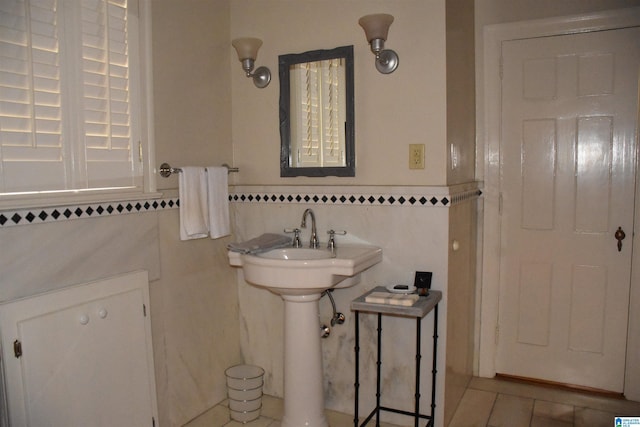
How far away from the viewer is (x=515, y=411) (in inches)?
103

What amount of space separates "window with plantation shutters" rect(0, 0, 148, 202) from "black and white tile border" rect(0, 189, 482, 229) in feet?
0.25

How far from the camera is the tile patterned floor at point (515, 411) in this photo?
98.7 inches

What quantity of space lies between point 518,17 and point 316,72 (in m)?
1.25

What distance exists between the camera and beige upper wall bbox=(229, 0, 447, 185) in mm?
2330

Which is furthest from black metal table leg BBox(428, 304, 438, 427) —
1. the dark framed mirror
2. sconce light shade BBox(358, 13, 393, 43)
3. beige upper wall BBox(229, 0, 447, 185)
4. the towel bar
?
the towel bar

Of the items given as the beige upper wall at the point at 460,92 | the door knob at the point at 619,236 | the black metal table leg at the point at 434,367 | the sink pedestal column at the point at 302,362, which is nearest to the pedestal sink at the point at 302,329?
the sink pedestal column at the point at 302,362

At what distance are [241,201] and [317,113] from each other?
26.8 inches

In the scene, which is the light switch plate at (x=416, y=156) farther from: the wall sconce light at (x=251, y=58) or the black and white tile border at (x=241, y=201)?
A: the wall sconce light at (x=251, y=58)

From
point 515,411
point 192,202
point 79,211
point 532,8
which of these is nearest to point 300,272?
point 192,202

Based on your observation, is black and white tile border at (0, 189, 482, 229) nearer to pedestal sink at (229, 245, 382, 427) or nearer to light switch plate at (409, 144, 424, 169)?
light switch plate at (409, 144, 424, 169)

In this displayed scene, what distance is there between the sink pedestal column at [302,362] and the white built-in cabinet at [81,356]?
637 millimetres

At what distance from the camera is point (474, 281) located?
3.02 m

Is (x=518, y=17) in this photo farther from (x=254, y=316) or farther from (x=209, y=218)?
(x=254, y=316)

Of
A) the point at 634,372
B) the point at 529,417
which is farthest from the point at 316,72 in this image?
the point at 634,372
